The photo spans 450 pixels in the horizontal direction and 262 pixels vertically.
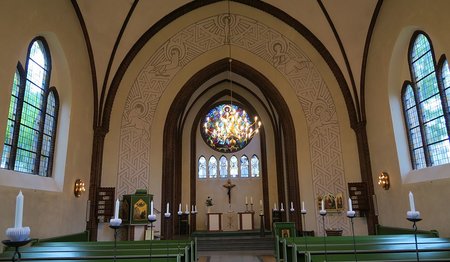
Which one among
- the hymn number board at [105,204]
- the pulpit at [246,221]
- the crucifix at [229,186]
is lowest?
the pulpit at [246,221]

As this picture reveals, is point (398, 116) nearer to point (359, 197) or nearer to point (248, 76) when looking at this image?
point (359, 197)

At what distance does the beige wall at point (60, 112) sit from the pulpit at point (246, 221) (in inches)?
380

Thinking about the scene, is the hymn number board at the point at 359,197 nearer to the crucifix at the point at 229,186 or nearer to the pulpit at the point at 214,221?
the pulpit at the point at 214,221

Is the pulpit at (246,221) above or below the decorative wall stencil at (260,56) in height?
below

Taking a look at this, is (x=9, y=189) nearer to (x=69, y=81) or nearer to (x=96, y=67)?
(x=69, y=81)

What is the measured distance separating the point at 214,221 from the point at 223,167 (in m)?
3.89

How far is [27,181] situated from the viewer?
9414 mm

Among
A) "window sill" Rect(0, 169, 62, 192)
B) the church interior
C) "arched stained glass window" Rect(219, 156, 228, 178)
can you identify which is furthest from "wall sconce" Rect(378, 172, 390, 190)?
"window sill" Rect(0, 169, 62, 192)

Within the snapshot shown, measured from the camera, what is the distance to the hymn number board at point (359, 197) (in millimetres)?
13422

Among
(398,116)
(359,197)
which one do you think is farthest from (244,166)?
(398,116)

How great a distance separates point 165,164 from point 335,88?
8204 mm

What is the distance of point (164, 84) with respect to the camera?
50.4 ft

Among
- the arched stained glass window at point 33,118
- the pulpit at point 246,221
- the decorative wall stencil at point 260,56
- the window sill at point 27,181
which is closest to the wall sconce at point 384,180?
the decorative wall stencil at point 260,56

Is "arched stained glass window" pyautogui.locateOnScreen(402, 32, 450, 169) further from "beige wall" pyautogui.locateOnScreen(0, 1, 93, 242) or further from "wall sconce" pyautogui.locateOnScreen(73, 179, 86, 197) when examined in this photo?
"wall sconce" pyautogui.locateOnScreen(73, 179, 86, 197)
